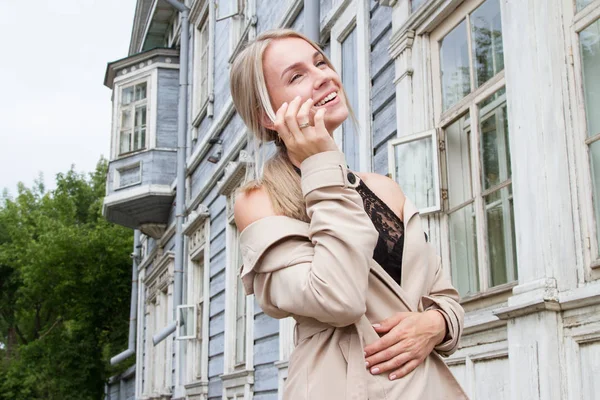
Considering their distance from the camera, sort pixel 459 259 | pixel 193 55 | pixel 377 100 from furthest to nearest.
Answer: pixel 193 55
pixel 377 100
pixel 459 259

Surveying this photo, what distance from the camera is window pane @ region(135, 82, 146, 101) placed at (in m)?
15.9

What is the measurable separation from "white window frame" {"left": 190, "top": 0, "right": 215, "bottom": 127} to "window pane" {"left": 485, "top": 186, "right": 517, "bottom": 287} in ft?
26.9

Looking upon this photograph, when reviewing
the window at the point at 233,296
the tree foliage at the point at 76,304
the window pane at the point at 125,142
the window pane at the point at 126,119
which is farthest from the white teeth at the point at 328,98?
the tree foliage at the point at 76,304

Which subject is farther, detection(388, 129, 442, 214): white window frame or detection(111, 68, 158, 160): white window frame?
detection(111, 68, 158, 160): white window frame

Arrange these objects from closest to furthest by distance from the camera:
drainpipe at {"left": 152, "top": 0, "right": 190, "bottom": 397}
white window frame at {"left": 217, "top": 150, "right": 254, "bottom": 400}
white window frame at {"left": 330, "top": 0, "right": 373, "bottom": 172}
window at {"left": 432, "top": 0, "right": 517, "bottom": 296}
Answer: window at {"left": 432, "top": 0, "right": 517, "bottom": 296}, white window frame at {"left": 330, "top": 0, "right": 373, "bottom": 172}, white window frame at {"left": 217, "top": 150, "right": 254, "bottom": 400}, drainpipe at {"left": 152, "top": 0, "right": 190, "bottom": 397}

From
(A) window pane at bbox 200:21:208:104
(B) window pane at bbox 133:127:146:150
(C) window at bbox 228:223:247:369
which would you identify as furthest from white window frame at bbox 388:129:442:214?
(B) window pane at bbox 133:127:146:150

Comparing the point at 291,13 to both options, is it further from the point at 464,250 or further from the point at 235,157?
the point at 464,250

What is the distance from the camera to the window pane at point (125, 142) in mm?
15820

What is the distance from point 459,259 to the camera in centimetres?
470

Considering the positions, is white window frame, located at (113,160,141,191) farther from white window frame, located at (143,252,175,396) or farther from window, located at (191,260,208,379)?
window, located at (191,260,208,379)

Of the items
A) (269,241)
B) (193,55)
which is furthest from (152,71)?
(269,241)

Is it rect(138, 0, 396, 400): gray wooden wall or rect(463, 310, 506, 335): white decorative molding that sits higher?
rect(138, 0, 396, 400): gray wooden wall

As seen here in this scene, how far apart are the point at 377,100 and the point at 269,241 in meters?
4.32

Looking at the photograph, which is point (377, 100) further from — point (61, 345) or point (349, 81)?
point (61, 345)
